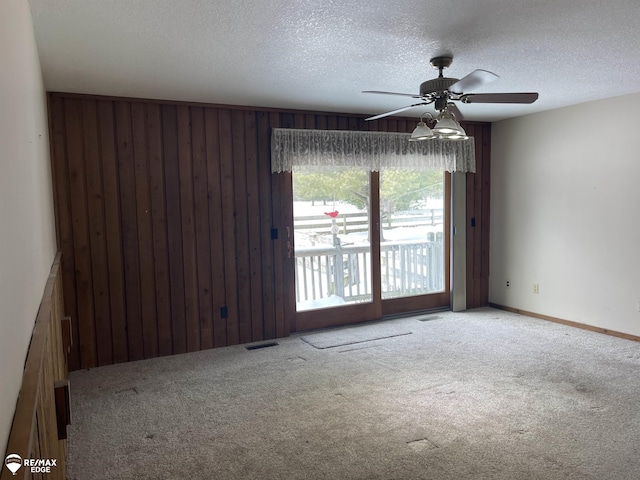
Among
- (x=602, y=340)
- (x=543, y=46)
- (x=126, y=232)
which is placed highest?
(x=543, y=46)

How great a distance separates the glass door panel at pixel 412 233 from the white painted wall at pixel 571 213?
0.75 metres

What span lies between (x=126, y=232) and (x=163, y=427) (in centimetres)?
186

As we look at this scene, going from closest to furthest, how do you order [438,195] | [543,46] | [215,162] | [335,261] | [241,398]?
1. [543,46]
2. [241,398]
3. [215,162]
4. [335,261]
5. [438,195]

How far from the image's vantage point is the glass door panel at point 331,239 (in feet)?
16.3

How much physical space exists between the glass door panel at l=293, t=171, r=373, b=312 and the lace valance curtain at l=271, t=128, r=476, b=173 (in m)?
0.18

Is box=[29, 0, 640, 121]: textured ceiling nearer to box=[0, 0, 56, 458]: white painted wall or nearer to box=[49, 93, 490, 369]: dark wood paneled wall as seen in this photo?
box=[49, 93, 490, 369]: dark wood paneled wall

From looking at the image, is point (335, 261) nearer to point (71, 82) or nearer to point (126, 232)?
point (126, 232)

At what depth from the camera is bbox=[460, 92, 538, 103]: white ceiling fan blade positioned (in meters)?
2.81

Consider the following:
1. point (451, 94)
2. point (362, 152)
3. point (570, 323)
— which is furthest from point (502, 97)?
point (570, 323)

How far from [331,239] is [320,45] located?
2.64 m

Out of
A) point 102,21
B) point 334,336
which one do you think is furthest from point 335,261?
point 102,21

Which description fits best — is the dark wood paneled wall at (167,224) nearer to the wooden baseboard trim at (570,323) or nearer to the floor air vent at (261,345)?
the floor air vent at (261,345)

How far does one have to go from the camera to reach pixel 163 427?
293 centimetres

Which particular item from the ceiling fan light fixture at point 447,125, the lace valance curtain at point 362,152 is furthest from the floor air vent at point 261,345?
the ceiling fan light fixture at point 447,125
